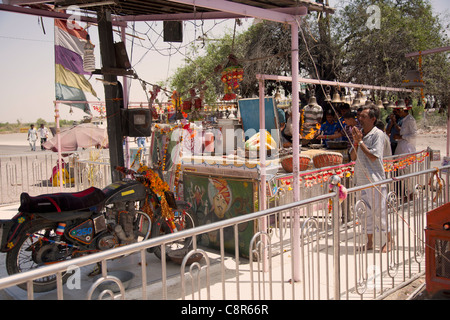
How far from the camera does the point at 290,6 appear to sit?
4398 mm

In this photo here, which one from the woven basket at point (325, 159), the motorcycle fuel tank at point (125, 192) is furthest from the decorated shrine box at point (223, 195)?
the woven basket at point (325, 159)

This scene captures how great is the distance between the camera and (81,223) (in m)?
4.54

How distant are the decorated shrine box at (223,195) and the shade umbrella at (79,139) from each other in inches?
337

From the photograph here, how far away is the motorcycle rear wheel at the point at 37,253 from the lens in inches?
166

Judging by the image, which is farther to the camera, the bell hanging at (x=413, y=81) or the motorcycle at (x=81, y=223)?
the bell hanging at (x=413, y=81)

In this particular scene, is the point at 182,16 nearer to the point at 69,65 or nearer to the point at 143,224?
the point at 143,224

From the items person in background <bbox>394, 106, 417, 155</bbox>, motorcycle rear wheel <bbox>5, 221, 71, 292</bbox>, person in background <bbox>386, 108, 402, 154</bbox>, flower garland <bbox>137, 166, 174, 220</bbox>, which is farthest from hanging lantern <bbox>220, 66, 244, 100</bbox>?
person in background <bbox>386, 108, 402, 154</bbox>

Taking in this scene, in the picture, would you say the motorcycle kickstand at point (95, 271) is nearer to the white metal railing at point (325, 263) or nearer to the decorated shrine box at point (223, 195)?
the white metal railing at point (325, 263)

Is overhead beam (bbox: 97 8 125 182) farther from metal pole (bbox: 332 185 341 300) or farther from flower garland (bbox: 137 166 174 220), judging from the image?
metal pole (bbox: 332 185 341 300)

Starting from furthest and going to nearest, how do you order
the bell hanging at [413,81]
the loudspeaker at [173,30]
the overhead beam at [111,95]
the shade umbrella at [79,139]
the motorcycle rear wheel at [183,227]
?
the shade umbrella at [79,139] → the bell hanging at [413,81] → the loudspeaker at [173,30] → the overhead beam at [111,95] → the motorcycle rear wheel at [183,227]

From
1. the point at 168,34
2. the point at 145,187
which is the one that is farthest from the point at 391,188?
the point at 168,34

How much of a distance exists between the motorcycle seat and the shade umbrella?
9200 mm

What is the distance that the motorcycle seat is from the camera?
4223 millimetres
